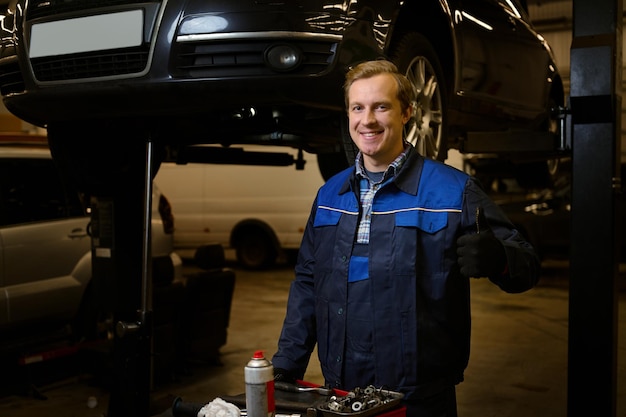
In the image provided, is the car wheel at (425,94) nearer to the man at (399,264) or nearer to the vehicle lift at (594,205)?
the vehicle lift at (594,205)

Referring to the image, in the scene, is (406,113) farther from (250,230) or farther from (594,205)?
(250,230)

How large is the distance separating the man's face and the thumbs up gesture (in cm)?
32

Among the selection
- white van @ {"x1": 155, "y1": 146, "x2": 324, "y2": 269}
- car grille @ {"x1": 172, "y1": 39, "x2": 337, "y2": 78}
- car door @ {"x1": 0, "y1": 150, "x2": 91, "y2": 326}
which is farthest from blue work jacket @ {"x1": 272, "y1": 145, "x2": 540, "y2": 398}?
white van @ {"x1": 155, "y1": 146, "x2": 324, "y2": 269}

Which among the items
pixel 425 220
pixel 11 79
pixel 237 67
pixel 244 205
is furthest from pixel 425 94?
pixel 244 205

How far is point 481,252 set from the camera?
1.78 m

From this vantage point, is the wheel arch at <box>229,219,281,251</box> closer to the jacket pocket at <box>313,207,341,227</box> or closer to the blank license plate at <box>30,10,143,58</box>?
the blank license plate at <box>30,10,143,58</box>

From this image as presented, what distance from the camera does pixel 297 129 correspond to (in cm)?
343

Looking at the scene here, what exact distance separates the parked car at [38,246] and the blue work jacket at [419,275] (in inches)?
123

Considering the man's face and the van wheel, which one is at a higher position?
the man's face

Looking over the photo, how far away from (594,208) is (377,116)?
2.55ft

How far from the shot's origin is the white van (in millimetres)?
10125

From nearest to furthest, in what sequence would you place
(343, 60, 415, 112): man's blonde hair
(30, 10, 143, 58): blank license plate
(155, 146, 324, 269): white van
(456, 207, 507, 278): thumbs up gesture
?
(456, 207, 507, 278): thumbs up gesture → (343, 60, 415, 112): man's blonde hair → (30, 10, 143, 58): blank license plate → (155, 146, 324, 269): white van

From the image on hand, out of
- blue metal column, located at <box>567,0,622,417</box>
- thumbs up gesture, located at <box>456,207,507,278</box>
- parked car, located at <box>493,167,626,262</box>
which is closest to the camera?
thumbs up gesture, located at <box>456,207,507,278</box>

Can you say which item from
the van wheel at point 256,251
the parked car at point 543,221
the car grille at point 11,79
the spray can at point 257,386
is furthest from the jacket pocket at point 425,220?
the van wheel at point 256,251
